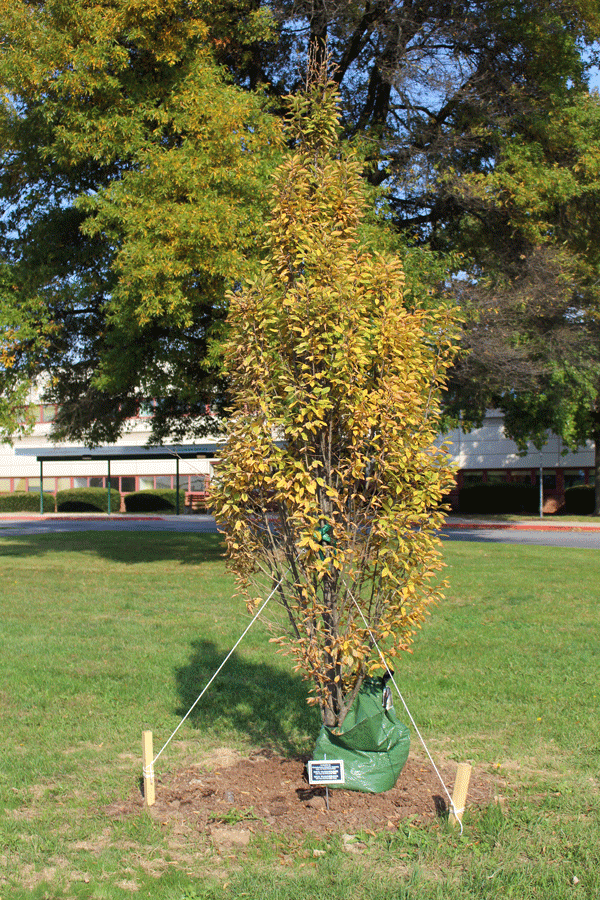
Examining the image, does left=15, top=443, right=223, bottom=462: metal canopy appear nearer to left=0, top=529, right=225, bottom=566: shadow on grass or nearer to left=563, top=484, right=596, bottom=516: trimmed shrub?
left=0, top=529, right=225, bottom=566: shadow on grass

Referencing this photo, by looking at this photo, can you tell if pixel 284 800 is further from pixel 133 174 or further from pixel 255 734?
pixel 133 174

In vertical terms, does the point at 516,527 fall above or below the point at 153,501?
above

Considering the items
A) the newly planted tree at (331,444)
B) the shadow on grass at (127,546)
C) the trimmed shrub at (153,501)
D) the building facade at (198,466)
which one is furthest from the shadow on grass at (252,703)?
the trimmed shrub at (153,501)

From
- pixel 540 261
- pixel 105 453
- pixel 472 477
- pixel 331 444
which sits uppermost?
pixel 540 261

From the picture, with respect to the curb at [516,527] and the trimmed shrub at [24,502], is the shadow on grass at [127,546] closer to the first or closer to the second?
the curb at [516,527]

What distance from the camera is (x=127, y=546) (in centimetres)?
1950

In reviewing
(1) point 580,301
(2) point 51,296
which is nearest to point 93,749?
(2) point 51,296

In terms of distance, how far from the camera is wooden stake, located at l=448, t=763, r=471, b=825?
3.99m

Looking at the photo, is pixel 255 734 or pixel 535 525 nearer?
pixel 255 734

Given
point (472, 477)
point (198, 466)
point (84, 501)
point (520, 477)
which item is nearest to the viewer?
point (520, 477)

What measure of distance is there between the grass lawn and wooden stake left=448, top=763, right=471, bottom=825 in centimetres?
10

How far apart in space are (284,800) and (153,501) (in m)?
39.1

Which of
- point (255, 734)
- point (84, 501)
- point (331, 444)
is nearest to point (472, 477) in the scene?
point (84, 501)

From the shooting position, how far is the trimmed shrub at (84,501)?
42.8 m
